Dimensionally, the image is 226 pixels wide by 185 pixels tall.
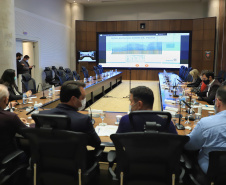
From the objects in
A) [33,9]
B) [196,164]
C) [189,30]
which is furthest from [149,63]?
[196,164]

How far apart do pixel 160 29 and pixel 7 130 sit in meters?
12.2

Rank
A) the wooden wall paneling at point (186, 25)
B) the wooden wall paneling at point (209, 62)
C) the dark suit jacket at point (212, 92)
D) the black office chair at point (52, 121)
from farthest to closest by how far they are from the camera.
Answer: the wooden wall paneling at point (186, 25), the wooden wall paneling at point (209, 62), the dark suit jacket at point (212, 92), the black office chair at point (52, 121)

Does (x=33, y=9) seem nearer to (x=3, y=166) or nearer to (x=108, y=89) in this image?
(x=108, y=89)

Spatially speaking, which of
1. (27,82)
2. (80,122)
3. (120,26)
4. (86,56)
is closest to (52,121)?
(80,122)

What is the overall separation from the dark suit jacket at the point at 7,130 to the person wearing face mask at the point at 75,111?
10.1 inches

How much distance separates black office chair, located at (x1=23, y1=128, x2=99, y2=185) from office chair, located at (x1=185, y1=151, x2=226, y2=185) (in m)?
0.78

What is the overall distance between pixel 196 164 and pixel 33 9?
9438 millimetres

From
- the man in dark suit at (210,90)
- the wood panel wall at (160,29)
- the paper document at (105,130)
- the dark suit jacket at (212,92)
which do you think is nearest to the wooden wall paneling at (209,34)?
the wood panel wall at (160,29)

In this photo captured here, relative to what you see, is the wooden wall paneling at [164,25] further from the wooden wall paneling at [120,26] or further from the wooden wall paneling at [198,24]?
the wooden wall paneling at [120,26]

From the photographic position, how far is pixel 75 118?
1.83 metres

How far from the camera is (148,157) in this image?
1.54 m

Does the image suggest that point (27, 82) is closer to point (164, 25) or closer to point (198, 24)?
point (164, 25)

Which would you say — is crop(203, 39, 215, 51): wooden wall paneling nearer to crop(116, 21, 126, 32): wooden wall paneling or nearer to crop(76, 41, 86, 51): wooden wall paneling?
crop(116, 21, 126, 32): wooden wall paneling

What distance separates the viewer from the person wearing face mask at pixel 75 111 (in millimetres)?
1824
